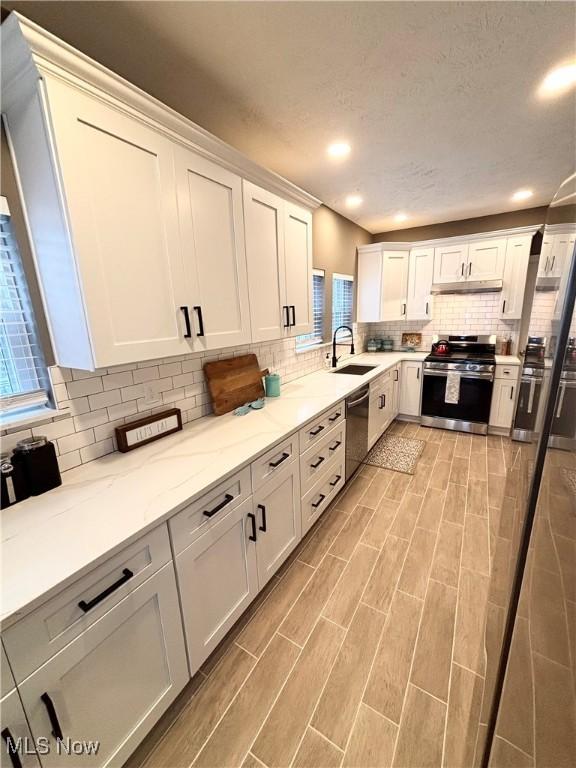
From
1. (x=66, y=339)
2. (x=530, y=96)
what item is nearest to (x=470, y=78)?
(x=530, y=96)

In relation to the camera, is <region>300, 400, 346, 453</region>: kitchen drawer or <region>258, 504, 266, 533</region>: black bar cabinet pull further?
<region>300, 400, 346, 453</region>: kitchen drawer

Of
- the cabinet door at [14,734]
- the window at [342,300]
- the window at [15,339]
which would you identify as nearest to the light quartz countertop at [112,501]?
the cabinet door at [14,734]

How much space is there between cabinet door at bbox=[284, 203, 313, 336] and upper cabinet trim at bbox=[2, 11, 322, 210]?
83 cm

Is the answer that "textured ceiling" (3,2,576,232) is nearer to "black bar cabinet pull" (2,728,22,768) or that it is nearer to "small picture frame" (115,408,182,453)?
"small picture frame" (115,408,182,453)

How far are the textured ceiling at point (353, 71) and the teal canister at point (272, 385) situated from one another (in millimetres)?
1577

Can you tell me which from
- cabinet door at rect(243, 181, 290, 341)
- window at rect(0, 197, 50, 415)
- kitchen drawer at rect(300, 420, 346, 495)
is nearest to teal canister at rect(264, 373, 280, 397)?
cabinet door at rect(243, 181, 290, 341)

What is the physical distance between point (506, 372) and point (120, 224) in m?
4.00

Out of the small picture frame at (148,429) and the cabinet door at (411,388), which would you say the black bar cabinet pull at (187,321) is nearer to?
the small picture frame at (148,429)

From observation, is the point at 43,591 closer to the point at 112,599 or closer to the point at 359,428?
the point at 112,599

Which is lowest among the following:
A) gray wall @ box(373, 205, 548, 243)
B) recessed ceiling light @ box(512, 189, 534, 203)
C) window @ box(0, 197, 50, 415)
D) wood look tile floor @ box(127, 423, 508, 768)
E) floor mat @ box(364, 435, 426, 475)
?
wood look tile floor @ box(127, 423, 508, 768)

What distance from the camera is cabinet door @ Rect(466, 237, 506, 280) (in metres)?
3.54

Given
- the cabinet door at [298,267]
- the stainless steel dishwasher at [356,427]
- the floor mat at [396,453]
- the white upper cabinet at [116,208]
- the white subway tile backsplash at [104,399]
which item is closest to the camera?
the white upper cabinet at [116,208]

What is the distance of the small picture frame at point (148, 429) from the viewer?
57.1 inches

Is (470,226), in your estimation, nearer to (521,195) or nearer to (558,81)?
(521,195)
